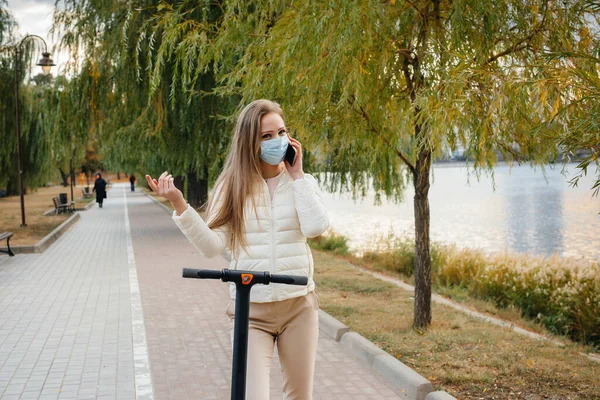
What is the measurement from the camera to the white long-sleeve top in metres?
2.98

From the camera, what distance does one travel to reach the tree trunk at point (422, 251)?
23.3 ft

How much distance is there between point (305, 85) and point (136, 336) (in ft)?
11.1

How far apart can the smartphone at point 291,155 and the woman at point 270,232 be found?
0.06 feet

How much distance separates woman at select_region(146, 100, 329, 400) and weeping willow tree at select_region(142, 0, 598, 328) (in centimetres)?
195

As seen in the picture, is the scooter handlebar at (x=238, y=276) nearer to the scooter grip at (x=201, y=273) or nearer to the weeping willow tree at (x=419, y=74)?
the scooter grip at (x=201, y=273)

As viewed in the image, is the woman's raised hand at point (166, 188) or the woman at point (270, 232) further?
the woman at point (270, 232)

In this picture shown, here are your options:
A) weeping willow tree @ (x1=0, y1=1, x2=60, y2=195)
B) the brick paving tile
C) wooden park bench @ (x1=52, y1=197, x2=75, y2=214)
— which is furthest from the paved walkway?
wooden park bench @ (x1=52, y1=197, x2=75, y2=214)

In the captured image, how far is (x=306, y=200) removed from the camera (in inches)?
118

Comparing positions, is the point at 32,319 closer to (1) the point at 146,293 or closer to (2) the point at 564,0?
(1) the point at 146,293

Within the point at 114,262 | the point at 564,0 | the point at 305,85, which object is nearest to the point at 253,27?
the point at 305,85

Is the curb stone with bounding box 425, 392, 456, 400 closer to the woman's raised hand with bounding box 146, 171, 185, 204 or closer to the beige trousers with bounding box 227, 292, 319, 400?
the beige trousers with bounding box 227, 292, 319, 400

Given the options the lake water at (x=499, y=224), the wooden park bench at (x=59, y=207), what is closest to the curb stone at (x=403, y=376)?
the lake water at (x=499, y=224)

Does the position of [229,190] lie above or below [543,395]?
above

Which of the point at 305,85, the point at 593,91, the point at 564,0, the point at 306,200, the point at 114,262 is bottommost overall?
the point at 114,262
